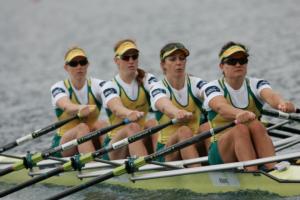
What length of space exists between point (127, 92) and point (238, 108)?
6.61ft

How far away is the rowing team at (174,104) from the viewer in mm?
9320

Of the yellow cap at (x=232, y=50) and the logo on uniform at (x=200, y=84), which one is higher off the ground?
the yellow cap at (x=232, y=50)

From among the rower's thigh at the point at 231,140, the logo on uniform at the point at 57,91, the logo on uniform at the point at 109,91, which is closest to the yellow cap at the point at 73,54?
the logo on uniform at the point at 57,91

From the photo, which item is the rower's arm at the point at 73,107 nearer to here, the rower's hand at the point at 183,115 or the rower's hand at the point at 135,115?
the rower's hand at the point at 135,115

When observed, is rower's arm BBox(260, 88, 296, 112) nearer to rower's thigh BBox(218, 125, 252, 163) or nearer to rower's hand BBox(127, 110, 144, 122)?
rower's thigh BBox(218, 125, 252, 163)

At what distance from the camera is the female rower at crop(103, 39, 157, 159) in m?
10.9

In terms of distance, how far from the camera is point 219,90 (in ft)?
31.6

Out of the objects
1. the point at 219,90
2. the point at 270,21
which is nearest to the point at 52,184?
the point at 219,90

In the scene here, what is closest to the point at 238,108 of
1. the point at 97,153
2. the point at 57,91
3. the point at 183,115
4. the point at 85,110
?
the point at 183,115

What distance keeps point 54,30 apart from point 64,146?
2733 centimetres

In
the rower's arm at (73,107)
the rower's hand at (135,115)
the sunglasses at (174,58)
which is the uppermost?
the sunglasses at (174,58)

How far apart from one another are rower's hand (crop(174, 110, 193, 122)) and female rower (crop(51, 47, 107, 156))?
1.80 m

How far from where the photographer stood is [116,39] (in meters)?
32.6

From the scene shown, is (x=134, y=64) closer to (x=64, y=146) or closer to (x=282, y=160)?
(x=64, y=146)
